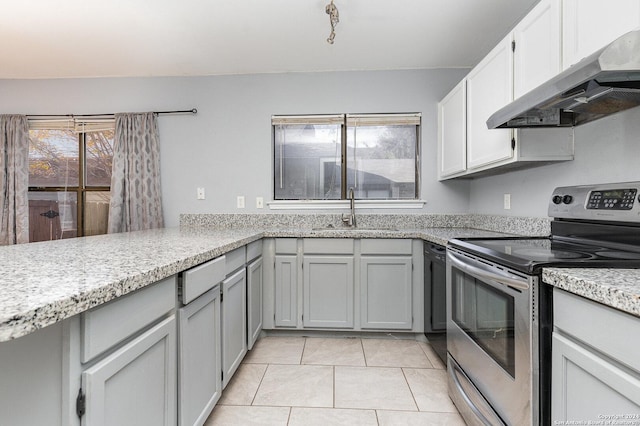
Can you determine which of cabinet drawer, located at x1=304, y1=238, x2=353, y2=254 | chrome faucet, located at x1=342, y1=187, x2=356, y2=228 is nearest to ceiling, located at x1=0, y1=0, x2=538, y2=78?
chrome faucet, located at x1=342, y1=187, x2=356, y2=228

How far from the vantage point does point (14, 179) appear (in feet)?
10.1

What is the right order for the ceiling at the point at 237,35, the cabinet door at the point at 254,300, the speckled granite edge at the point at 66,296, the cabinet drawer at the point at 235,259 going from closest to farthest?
the speckled granite edge at the point at 66,296
the cabinet drawer at the point at 235,259
the ceiling at the point at 237,35
the cabinet door at the point at 254,300

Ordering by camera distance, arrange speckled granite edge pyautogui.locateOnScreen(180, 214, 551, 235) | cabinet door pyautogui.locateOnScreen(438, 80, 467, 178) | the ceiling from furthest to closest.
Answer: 1. speckled granite edge pyautogui.locateOnScreen(180, 214, 551, 235)
2. cabinet door pyautogui.locateOnScreen(438, 80, 467, 178)
3. the ceiling

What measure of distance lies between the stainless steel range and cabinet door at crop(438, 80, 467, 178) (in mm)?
872

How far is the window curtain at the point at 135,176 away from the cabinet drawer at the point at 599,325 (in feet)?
10.1

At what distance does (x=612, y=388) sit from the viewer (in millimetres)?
759

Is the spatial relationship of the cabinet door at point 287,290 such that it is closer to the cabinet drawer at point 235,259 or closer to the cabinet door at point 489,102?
the cabinet drawer at point 235,259

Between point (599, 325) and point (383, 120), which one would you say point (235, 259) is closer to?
point (599, 325)

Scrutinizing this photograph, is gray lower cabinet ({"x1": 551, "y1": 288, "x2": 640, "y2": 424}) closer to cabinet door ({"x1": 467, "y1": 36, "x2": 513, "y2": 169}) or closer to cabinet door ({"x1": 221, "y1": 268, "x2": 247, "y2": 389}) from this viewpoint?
cabinet door ({"x1": 467, "y1": 36, "x2": 513, "y2": 169})

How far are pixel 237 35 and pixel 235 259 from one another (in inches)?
67.1

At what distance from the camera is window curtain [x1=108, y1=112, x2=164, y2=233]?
3.02 m

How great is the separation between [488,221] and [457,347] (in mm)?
1315

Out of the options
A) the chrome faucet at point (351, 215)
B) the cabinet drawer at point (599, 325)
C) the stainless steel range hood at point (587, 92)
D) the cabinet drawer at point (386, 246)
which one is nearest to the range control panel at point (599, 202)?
the stainless steel range hood at point (587, 92)

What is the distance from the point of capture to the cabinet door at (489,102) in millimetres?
1772
